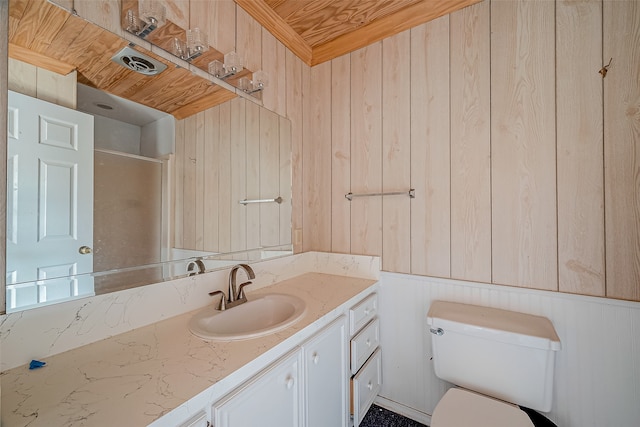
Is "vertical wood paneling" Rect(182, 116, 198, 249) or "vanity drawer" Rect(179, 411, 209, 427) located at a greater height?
"vertical wood paneling" Rect(182, 116, 198, 249)

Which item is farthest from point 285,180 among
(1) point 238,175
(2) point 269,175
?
(1) point 238,175

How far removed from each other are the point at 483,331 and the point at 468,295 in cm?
26

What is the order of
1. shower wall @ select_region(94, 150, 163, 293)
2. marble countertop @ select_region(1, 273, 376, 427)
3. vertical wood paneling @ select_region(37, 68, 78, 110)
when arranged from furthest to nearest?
1. shower wall @ select_region(94, 150, 163, 293)
2. vertical wood paneling @ select_region(37, 68, 78, 110)
3. marble countertop @ select_region(1, 273, 376, 427)

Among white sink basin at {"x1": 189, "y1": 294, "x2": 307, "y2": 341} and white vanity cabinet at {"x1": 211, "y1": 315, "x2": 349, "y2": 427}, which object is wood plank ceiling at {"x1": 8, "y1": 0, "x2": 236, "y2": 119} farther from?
white vanity cabinet at {"x1": 211, "y1": 315, "x2": 349, "y2": 427}

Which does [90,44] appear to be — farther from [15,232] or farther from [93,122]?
[15,232]

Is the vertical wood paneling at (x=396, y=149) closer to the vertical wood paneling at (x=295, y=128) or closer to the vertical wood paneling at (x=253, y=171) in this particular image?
the vertical wood paneling at (x=295, y=128)

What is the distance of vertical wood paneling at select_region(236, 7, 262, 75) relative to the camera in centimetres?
141

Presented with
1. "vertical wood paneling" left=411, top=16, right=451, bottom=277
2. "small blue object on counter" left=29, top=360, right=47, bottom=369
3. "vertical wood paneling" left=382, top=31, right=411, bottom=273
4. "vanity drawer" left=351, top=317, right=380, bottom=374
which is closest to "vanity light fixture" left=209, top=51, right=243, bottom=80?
"vertical wood paneling" left=382, top=31, right=411, bottom=273

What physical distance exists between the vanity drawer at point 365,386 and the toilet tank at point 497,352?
36 centimetres

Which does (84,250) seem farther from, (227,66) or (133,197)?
(227,66)

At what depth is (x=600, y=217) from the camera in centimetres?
109

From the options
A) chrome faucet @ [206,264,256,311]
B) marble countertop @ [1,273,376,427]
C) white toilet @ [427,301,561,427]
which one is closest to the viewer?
marble countertop @ [1,273,376,427]

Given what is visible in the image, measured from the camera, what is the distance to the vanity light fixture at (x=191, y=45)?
1.11 meters

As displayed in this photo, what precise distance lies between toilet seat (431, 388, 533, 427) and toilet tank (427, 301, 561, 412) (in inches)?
2.8
